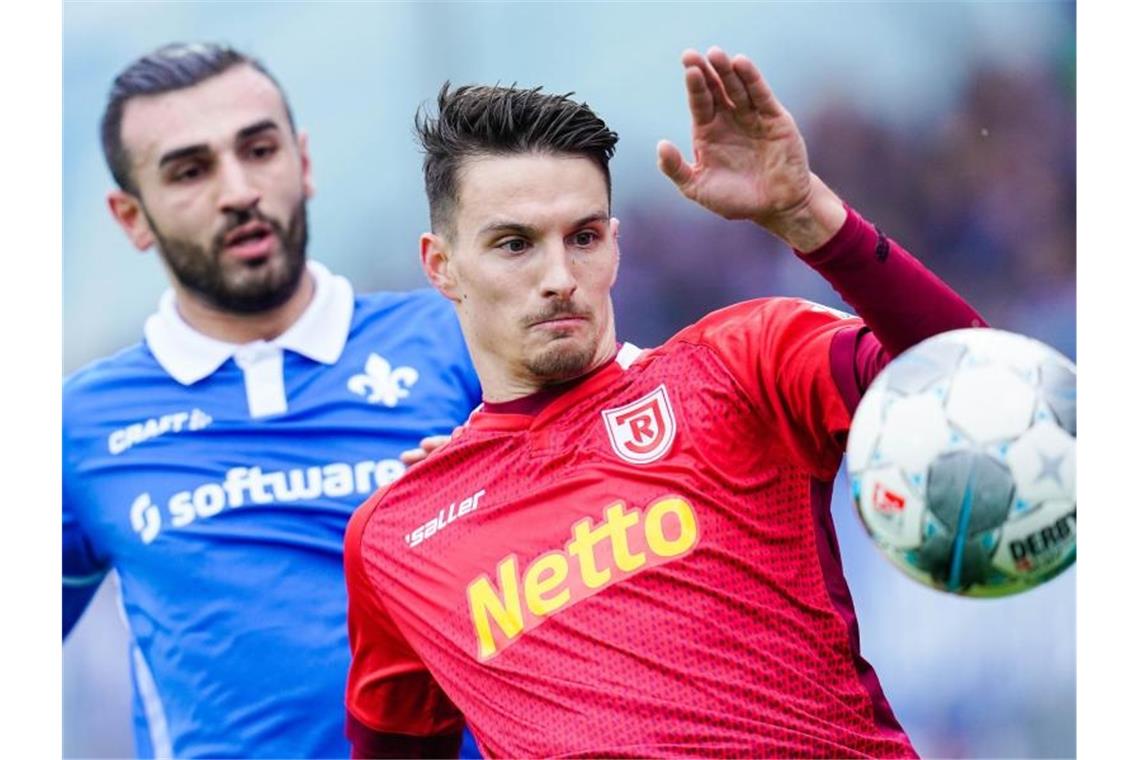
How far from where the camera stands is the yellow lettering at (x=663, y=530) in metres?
3.13

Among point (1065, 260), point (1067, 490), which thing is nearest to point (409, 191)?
point (1065, 260)

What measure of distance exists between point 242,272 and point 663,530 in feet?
7.76

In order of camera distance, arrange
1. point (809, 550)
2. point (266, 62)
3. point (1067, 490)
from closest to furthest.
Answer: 1. point (1067, 490)
2. point (809, 550)
3. point (266, 62)

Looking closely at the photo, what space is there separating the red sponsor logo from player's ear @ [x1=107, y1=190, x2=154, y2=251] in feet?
10.5

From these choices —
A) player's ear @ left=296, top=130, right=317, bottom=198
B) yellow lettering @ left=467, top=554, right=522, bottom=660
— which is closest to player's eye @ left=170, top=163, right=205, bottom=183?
player's ear @ left=296, top=130, right=317, bottom=198

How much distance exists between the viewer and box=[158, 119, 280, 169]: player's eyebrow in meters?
5.04

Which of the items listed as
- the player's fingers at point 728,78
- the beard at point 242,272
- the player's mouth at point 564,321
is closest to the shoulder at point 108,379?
the beard at point 242,272

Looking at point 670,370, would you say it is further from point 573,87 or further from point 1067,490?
point 573,87

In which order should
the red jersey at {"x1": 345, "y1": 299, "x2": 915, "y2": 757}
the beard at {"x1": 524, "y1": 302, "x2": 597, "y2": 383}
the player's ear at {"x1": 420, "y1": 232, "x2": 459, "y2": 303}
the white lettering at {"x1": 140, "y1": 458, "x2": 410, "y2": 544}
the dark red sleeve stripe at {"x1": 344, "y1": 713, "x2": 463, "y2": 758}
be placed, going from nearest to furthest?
the red jersey at {"x1": 345, "y1": 299, "x2": 915, "y2": 757} < the beard at {"x1": 524, "y1": 302, "x2": 597, "y2": 383} < the player's ear at {"x1": 420, "y1": 232, "x2": 459, "y2": 303} < the dark red sleeve stripe at {"x1": 344, "y1": 713, "x2": 463, "y2": 758} < the white lettering at {"x1": 140, "y1": 458, "x2": 410, "y2": 544}

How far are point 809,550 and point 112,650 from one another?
4.11 m

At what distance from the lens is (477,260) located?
11.2 feet

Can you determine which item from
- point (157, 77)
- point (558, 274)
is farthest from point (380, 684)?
point (157, 77)

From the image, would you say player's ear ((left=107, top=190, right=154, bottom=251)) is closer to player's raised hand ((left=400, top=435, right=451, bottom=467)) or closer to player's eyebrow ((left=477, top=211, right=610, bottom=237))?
player's raised hand ((left=400, top=435, right=451, bottom=467))

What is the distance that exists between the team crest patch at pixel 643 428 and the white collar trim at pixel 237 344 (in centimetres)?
180
